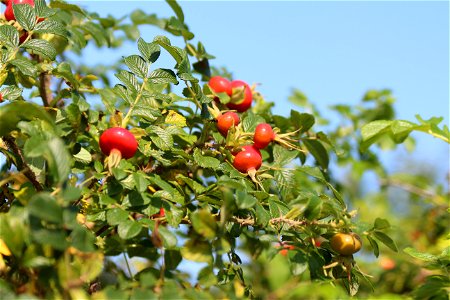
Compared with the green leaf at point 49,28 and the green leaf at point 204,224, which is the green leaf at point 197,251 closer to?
the green leaf at point 204,224

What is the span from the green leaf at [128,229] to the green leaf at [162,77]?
49 cm

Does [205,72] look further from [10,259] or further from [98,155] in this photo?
[10,259]

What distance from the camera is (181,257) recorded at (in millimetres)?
1381

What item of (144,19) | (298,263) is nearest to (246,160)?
Result: (298,263)

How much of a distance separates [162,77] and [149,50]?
79 mm

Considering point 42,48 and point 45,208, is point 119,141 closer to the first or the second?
point 42,48

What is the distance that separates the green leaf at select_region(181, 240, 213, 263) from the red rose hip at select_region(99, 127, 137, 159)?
1.04ft

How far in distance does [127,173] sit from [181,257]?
231 mm

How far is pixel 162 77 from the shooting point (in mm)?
1658

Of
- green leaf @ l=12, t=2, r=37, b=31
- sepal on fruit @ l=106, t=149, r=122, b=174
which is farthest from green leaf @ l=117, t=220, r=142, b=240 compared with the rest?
green leaf @ l=12, t=2, r=37, b=31

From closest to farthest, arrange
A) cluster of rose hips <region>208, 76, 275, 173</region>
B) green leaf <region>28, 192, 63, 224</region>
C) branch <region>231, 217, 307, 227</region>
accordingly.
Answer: green leaf <region>28, 192, 63, 224</region> → branch <region>231, 217, 307, 227</region> → cluster of rose hips <region>208, 76, 275, 173</region>

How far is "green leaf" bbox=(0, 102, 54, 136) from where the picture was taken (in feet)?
3.95

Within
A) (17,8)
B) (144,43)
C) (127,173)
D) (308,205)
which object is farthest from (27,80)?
(308,205)

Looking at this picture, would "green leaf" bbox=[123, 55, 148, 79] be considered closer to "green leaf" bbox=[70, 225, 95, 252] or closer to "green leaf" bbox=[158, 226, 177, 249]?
"green leaf" bbox=[158, 226, 177, 249]
